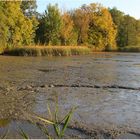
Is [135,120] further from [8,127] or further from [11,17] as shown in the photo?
[11,17]

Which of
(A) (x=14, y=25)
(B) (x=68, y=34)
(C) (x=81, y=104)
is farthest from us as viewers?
(B) (x=68, y=34)

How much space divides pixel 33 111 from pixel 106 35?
173 feet

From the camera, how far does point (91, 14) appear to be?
190 feet

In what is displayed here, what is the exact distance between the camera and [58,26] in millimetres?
50125

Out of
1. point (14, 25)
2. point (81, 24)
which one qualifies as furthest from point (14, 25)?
point (81, 24)

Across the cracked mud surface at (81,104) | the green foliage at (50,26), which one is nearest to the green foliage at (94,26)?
the green foliage at (50,26)

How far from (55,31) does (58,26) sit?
890mm

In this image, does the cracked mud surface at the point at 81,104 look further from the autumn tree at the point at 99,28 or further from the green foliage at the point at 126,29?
the green foliage at the point at 126,29

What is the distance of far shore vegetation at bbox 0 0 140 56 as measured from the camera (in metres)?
36.2

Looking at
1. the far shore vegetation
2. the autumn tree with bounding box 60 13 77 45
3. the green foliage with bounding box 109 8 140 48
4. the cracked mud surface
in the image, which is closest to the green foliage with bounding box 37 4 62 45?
the far shore vegetation

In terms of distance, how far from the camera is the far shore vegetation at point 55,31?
119 feet

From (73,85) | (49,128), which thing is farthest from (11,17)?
→ (49,128)

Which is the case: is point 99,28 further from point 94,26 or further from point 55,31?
point 55,31

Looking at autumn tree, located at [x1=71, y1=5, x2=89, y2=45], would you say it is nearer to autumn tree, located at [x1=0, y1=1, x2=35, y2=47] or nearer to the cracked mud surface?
autumn tree, located at [x1=0, y1=1, x2=35, y2=47]
